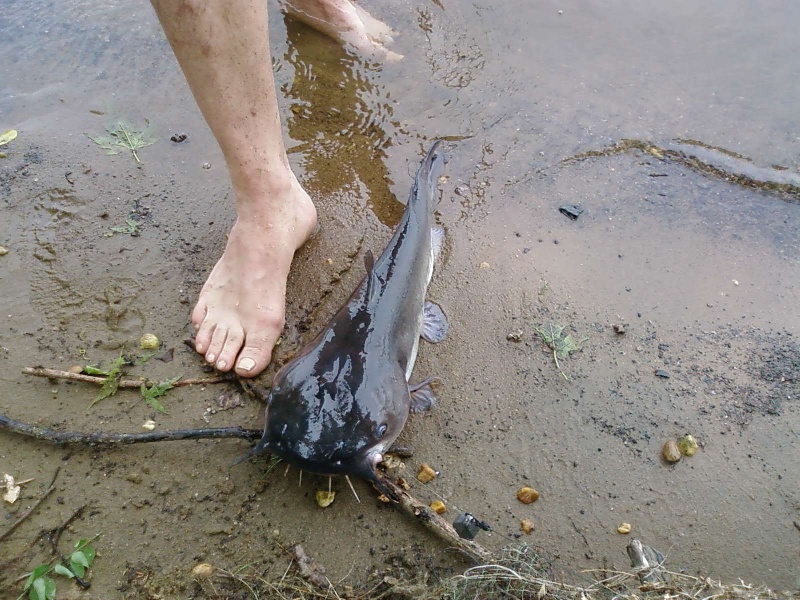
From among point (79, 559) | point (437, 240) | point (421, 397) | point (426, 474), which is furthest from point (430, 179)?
point (79, 559)

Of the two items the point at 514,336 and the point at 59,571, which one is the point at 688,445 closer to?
the point at 514,336

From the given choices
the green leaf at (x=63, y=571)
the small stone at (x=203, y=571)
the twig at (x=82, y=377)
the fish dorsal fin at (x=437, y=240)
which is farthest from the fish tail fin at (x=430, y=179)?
the green leaf at (x=63, y=571)

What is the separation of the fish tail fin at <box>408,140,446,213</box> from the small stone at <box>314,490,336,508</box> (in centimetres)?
138

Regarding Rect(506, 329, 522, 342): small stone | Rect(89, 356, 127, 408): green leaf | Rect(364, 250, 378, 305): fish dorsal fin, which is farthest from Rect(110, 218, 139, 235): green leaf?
Rect(506, 329, 522, 342): small stone

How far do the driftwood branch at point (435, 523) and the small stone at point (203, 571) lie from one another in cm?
62

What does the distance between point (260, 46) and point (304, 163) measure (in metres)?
0.99

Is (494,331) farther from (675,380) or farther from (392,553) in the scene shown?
(392,553)

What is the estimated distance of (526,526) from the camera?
1.92 m

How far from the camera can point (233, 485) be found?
1.94 meters

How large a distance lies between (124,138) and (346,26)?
66.5 inches

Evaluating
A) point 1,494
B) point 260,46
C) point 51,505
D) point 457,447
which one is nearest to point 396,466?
point 457,447

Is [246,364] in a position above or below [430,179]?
below

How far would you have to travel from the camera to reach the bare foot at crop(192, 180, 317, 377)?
2.27m

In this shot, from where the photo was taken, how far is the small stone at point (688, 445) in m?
2.12
